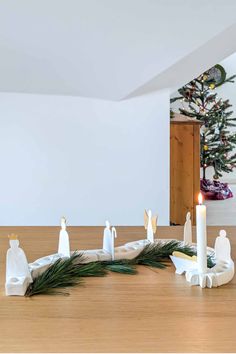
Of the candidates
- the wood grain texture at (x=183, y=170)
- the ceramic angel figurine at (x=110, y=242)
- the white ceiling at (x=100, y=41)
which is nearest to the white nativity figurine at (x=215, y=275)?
the ceramic angel figurine at (x=110, y=242)

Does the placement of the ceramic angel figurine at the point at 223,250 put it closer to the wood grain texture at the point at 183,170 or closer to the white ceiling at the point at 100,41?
the white ceiling at the point at 100,41

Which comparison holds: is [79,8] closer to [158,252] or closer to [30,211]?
[30,211]

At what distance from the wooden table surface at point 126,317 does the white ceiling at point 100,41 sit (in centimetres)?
156

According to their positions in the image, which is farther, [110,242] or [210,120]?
[210,120]

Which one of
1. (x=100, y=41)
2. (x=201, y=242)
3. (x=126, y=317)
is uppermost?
(x=100, y=41)

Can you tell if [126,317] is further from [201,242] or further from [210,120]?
[210,120]

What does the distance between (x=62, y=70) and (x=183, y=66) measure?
2.32ft

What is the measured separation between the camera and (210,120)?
5523 millimetres

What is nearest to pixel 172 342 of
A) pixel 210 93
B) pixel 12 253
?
pixel 12 253

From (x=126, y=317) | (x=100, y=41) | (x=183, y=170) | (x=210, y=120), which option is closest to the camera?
(x=126, y=317)

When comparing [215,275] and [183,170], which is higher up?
[183,170]

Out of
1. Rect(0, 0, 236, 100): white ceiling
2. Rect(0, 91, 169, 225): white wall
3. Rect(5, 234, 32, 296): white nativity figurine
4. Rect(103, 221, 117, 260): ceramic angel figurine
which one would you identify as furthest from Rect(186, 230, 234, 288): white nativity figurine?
Rect(0, 91, 169, 225): white wall

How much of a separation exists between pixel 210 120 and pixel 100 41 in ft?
11.5

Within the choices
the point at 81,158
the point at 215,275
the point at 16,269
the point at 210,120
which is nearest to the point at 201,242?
the point at 215,275
